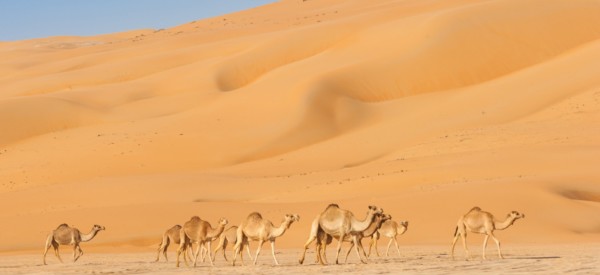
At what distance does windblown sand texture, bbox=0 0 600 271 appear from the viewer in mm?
31922

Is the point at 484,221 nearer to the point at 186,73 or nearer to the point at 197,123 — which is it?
the point at 197,123

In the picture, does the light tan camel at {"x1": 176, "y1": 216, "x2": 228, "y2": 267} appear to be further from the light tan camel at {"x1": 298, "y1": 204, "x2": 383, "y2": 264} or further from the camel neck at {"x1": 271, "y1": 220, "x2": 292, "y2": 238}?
the light tan camel at {"x1": 298, "y1": 204, "x2": 383, "y2": 264}

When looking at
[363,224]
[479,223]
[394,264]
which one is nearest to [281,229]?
[363,224]

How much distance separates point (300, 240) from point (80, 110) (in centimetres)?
3300

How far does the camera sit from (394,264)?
829 inches

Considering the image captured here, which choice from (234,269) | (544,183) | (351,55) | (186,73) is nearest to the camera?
(234,269)

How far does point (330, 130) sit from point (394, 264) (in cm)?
3241

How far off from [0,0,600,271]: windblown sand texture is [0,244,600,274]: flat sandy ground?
1.40 metres

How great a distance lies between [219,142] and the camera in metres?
52.1

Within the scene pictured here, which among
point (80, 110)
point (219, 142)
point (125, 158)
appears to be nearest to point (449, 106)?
point (219, 142)

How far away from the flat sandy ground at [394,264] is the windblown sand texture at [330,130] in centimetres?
140

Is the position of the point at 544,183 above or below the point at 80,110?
below

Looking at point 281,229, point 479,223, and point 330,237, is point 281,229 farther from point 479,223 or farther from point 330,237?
point 479,223

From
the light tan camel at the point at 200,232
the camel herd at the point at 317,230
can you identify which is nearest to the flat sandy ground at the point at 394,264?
the camel herd at the point at 317,230
